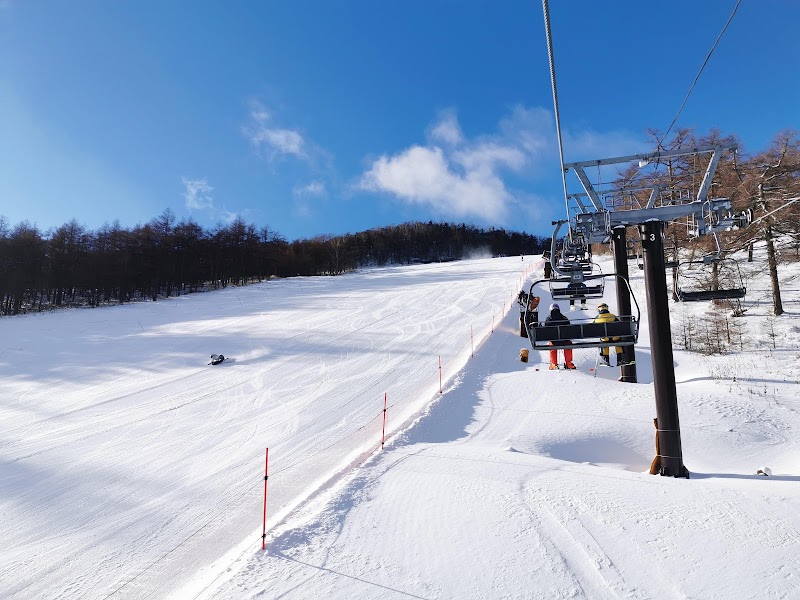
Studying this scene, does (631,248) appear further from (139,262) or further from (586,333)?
(139,262)

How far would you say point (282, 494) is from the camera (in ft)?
23.0

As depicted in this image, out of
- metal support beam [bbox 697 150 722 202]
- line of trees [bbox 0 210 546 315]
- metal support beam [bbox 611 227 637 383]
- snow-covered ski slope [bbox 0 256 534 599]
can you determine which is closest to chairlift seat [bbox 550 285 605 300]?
metal support beam [bbox 611 227 637 383]

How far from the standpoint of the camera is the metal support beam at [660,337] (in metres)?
7.39

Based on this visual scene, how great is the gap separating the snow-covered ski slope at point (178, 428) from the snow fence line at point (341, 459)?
56 mm

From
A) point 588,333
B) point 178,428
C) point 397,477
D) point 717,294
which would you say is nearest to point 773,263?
point 717,294

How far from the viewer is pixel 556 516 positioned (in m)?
5.04

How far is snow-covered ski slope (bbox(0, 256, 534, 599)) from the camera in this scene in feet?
18.2

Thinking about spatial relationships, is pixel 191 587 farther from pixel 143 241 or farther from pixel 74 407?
pixel 143 241

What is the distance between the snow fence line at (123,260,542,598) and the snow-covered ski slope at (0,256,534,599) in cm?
6

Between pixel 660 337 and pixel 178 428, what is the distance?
10850mm

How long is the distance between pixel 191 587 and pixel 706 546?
5532 mm

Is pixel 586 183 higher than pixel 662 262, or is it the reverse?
pixel 586 183

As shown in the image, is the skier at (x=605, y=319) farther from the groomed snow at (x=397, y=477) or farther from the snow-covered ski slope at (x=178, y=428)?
the snow-covered ski slope at (x=178, y=428)

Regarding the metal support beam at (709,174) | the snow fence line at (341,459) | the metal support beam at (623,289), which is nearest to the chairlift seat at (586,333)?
the metal support beam at (709,174)
